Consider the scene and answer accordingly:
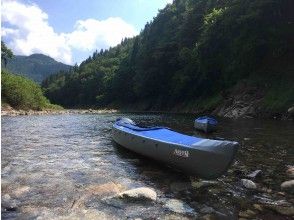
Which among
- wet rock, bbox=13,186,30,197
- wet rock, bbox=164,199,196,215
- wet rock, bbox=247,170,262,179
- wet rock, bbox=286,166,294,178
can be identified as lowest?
wet rock, bbox=13,186,30,197

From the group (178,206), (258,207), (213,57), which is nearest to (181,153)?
(178,206)

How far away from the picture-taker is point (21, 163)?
47.0ft

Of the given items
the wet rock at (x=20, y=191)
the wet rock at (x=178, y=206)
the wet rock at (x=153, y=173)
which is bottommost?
the wet rock at (x=20, y=191)

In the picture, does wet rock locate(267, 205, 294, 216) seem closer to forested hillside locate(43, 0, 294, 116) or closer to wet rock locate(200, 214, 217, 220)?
wet rock locate(200, 214, 217, 220)

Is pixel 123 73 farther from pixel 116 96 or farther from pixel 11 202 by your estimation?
pixel 11 202

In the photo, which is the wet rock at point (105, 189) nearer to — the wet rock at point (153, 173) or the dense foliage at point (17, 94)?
the wet rock at point (153, 173)

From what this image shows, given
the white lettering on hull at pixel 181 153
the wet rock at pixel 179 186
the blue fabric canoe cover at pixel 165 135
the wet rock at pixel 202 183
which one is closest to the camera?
the wet rock at pixel 179 186

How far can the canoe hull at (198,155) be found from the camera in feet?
33.7

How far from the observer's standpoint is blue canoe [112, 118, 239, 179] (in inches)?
407

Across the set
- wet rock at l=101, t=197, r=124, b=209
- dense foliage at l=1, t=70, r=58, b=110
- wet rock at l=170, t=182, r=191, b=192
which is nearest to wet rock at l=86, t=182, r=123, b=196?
wet rock at l=101, t=197, r=124, b=209

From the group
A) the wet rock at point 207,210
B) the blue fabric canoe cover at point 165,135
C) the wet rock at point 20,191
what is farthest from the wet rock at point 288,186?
the wet rock at point 20,191

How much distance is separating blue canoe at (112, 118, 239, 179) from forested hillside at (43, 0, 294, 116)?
27851 millimetres

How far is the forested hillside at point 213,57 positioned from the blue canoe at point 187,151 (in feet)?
91.4

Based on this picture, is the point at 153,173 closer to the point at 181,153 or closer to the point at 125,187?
the point at 181,153
